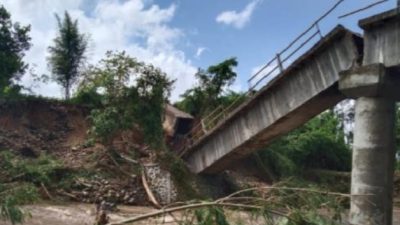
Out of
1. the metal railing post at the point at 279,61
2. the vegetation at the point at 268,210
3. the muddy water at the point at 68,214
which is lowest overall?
the muddy water at the point at 68,214

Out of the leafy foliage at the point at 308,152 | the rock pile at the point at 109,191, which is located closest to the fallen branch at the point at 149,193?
the rock pile at the point at 109,191

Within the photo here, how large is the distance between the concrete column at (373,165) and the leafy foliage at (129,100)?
11.0m

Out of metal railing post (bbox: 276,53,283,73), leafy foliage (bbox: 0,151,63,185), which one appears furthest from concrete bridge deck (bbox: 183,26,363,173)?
leafy foliage (bbox: 0,151,63,185)

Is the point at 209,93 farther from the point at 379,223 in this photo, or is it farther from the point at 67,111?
the point at 379,223

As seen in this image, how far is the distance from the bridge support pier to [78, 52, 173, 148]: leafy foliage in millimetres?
10775

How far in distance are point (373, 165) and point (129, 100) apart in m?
12.0

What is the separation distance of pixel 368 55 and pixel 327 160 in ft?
56.9

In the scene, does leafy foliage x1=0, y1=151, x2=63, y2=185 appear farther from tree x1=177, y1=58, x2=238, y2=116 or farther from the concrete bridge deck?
tree x1=177, y1=58, x2=238, y2=116

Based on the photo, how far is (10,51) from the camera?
1158 inches

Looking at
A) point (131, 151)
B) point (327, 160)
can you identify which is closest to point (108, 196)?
point (131, 151)

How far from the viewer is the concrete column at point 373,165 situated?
1086cm

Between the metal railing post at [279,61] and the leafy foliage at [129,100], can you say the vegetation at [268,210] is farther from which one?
the leafy foliage at [129,100]

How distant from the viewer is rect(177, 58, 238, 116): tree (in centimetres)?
2775

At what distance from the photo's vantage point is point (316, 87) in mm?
13547
